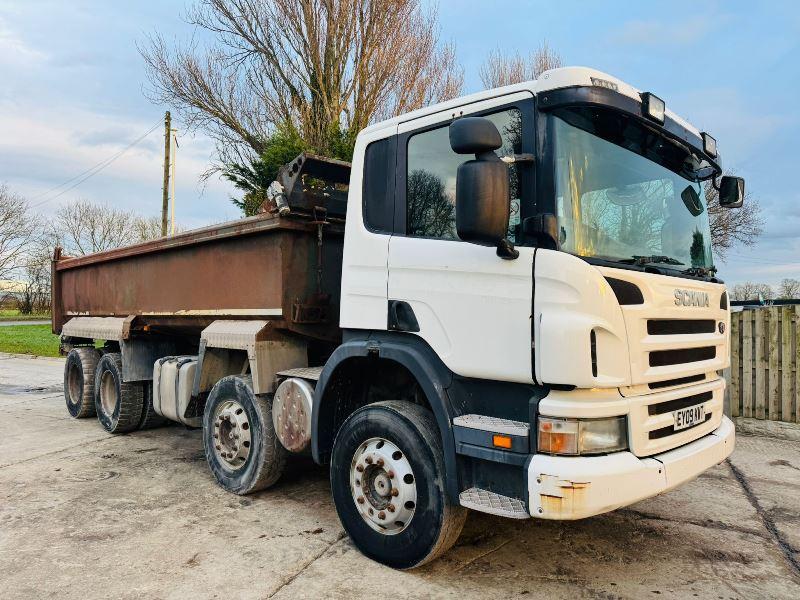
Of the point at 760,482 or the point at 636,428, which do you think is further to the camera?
the point at 760,482

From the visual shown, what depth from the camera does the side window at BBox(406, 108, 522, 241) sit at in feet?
10.7

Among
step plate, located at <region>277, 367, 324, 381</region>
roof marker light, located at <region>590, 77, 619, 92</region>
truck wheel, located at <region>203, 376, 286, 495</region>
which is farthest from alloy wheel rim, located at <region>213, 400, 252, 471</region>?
roof marker light, located at <region>590, 77, 619, 92</region>

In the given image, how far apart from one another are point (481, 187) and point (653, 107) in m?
1.28

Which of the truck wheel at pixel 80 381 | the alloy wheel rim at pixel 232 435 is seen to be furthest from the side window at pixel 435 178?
the truck wheel at pixel 80 381

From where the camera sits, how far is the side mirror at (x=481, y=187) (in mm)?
2828

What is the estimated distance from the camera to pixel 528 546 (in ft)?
12.7

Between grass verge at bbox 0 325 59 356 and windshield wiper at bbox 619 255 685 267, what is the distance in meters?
19.3

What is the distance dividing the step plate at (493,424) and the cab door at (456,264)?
22 cm

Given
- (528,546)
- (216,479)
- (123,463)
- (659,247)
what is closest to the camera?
(659,247)

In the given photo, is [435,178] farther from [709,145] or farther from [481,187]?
[709,145]

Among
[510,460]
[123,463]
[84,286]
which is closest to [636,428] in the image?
[510,460]

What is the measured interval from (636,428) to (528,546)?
1.33 metres

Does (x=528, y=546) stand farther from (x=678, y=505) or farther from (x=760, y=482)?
(x=760, y=482)

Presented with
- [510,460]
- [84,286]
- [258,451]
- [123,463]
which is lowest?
[123,463]
